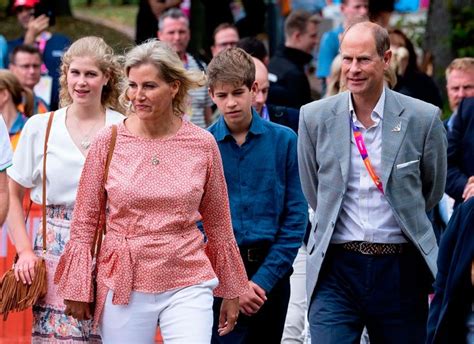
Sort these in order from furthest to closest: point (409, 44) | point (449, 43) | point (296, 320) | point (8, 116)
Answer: point (449, 43) < point (409, 44) < point (8, 116) < point (296, 320)

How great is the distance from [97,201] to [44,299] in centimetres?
112

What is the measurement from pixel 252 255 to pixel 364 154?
3.16 feet

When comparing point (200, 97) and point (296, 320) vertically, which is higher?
point (200, 97)

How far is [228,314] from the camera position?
6.88 meters

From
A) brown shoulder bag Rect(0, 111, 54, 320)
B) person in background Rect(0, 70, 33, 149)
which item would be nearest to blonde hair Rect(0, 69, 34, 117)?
person in background Rect(0, 70, 33, 149)

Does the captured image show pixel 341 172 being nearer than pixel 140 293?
No

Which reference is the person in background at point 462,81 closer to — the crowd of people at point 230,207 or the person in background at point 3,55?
the crowd of people at point 230,207

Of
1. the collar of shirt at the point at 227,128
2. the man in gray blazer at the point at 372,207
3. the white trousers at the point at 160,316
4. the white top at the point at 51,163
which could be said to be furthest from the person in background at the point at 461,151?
the white trousers at the point at 160,316

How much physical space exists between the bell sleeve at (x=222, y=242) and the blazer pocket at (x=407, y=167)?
93 centimetres

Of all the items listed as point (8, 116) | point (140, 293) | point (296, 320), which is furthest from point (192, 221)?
point (8, 116)

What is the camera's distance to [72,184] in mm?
7332

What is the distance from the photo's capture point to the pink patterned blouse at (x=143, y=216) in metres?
6.39

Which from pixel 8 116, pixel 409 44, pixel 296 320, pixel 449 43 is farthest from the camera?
pixel 449 43

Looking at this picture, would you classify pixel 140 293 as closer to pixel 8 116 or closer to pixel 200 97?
pixel 8 116
